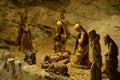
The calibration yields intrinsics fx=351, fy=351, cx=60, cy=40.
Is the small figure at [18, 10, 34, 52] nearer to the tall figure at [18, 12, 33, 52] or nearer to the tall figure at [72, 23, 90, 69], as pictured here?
the tall figure at [18, 12, 33, 52]

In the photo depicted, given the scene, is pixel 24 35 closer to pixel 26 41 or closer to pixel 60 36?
pixel 26 41

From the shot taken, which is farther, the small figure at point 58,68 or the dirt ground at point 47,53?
the dirt ground at point 47,53

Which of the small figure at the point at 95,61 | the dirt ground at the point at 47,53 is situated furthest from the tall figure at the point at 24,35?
the small figure at the point at 95,61

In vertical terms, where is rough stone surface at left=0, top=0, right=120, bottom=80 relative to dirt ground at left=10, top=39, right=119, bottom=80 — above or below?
above

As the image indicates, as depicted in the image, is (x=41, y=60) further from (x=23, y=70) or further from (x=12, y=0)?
(x=12, y=0)

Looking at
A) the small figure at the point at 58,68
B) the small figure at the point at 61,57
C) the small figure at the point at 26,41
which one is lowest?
the small figure at the point at 58,68

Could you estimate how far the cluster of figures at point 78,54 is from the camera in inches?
203

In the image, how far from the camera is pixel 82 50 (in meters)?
5.81

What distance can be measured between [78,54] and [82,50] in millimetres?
108

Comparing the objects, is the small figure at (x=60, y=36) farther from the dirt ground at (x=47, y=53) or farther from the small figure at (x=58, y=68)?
the small figure at (x=58, y=68)

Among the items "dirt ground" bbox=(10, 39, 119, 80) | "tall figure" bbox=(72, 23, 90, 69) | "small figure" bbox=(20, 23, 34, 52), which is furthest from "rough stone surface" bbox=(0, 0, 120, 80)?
"tall figure" bbox=(72, 23, 90, 69)

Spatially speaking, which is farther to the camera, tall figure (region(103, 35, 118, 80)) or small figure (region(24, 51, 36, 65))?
small figure (region(24, 51, 36, 65))

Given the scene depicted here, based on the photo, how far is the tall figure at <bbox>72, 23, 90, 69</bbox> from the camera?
5750 mm

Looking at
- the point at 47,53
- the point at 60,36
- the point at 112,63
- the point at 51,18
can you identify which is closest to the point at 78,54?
the point at 60,36
